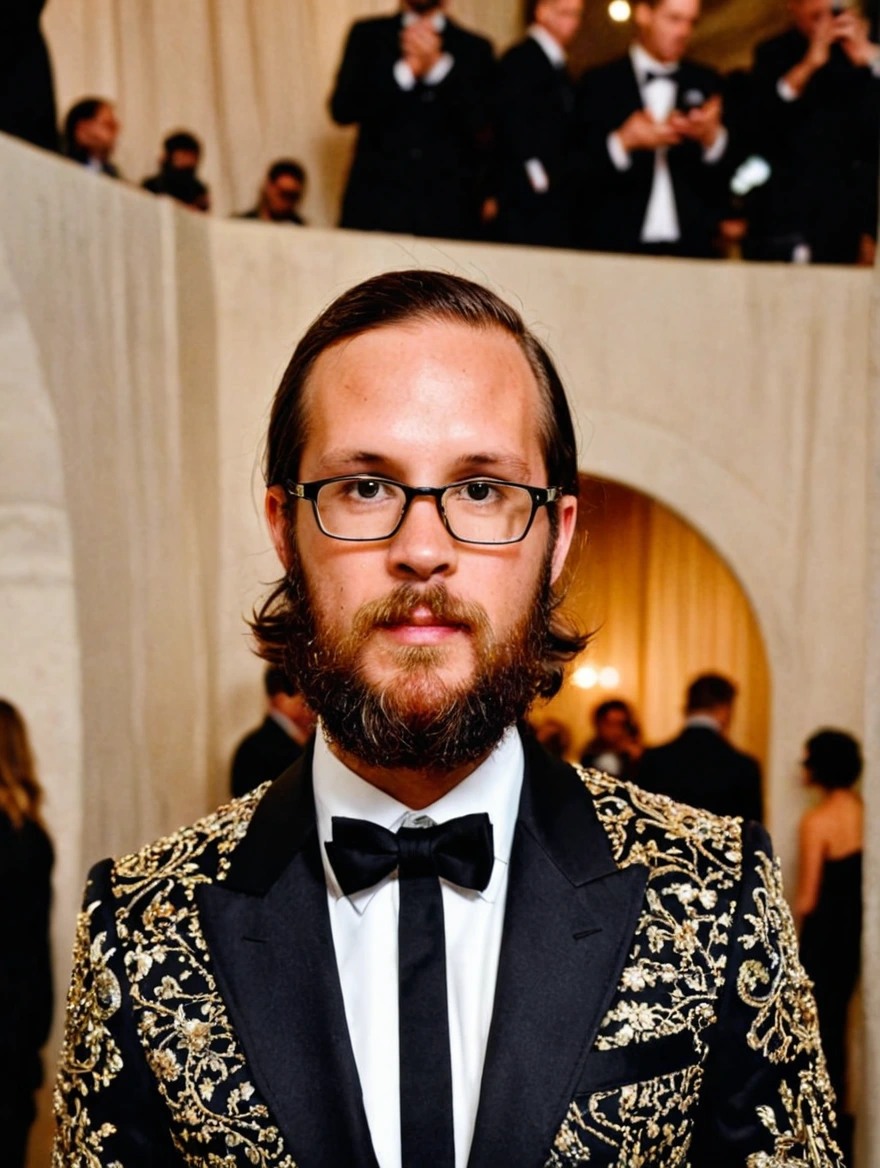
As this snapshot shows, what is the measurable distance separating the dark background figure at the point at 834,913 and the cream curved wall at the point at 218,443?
27.9 inches

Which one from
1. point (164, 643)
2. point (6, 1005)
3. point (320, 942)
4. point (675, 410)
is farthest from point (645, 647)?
point (320, 942)

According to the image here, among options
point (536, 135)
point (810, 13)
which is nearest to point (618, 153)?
point (536, 135)

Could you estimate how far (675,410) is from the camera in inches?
263

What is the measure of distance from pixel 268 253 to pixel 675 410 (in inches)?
81.9

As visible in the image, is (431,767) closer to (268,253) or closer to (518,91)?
(268,253)

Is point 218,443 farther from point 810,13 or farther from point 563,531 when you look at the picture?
point 563,531

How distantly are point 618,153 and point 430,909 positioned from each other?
5.45 metres

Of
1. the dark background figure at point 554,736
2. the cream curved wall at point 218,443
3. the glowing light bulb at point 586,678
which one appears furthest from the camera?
the glowing light bulb at point 586,678

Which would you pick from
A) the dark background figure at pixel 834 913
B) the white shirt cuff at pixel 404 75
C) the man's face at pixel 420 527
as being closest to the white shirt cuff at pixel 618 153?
the white shirt cuff at pixel 404 75

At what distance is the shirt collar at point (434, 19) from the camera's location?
6586 millimetres

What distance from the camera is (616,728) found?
7879 mm

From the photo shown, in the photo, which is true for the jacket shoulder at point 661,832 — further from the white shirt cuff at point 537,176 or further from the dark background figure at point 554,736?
the dark background figure at point 554,736

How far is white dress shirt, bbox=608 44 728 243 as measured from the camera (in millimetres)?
6746

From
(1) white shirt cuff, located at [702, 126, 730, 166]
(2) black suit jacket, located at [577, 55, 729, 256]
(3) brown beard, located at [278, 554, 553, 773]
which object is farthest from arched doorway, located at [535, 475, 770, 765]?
(3) brown beard, located at [278, 554, 553, 773]
